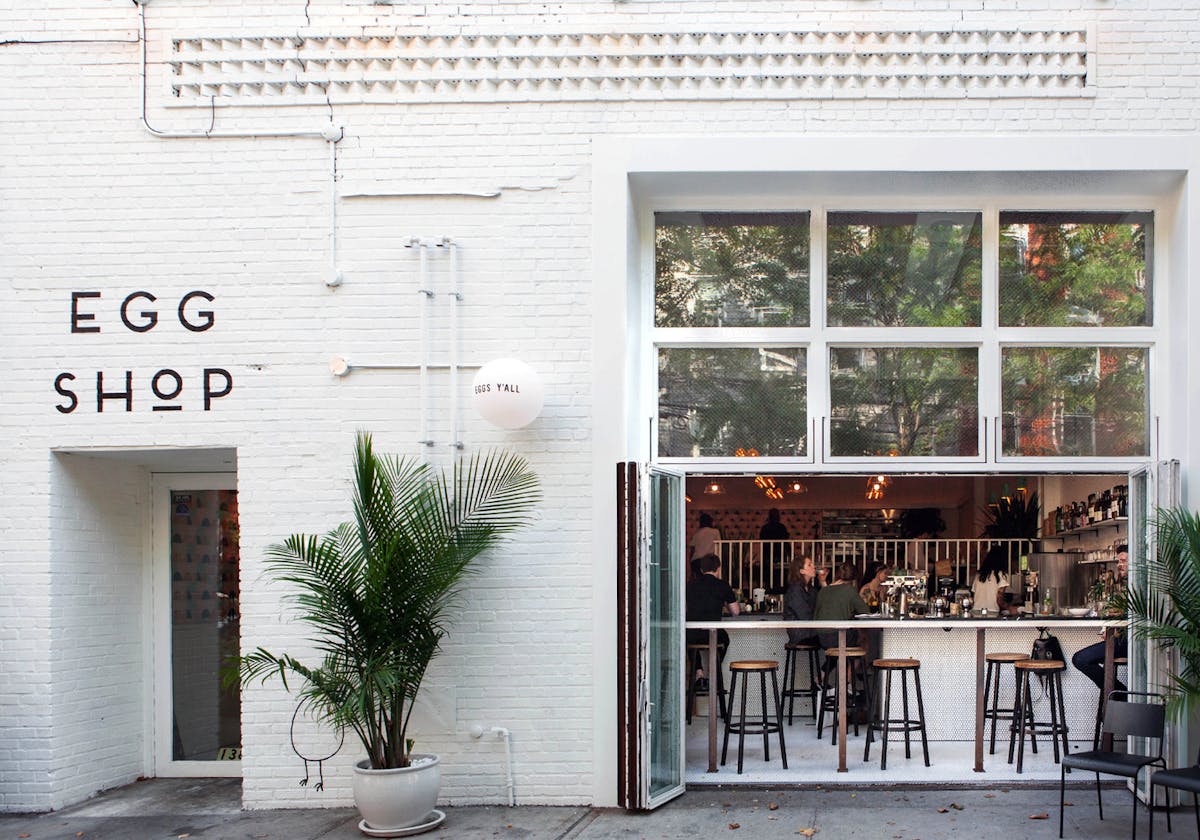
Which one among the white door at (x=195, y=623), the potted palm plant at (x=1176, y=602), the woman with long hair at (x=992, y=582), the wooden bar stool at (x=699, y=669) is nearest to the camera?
the potted palm plant at (x=1176, y=602)

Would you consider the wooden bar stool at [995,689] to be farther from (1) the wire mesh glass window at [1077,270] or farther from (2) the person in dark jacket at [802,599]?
(1) the wire mesh glass window at [1077,270]

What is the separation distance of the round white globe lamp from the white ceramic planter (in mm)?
2225

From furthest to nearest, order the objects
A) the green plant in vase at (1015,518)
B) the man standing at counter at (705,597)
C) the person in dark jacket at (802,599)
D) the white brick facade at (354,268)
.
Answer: the green plant in vase at (1015,518), the person in dark jacket at (802,599), the man standing at counter at (705,597), the white brick facade at (354,268)

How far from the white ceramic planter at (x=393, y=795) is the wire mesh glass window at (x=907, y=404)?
11.5 feet

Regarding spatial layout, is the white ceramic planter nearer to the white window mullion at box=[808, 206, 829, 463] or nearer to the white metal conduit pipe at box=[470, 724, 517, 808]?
the white metal conduit pipe at box=[470, 724, 517, 808]

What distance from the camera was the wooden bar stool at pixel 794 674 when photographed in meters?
10.9

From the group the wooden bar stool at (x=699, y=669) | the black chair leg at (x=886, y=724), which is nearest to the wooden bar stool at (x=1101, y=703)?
the black chair leg at (x=886, y=724)

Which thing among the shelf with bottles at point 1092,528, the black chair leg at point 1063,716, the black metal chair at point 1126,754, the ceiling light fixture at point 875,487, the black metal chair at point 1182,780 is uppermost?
the ceiling light fixture at point 875,487

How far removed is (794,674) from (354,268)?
527 centimetres

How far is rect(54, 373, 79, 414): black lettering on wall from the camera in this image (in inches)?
340

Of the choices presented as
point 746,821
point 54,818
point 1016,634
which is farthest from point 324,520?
point 1016,634

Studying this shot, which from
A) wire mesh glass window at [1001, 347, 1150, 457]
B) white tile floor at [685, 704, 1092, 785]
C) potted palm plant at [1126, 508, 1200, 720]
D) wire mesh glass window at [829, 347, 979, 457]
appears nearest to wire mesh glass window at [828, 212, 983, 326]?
wire mesh glass window at [829, 347, 979, 457]

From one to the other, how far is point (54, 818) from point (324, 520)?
103 inches

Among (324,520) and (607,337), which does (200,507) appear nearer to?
(324,520)
